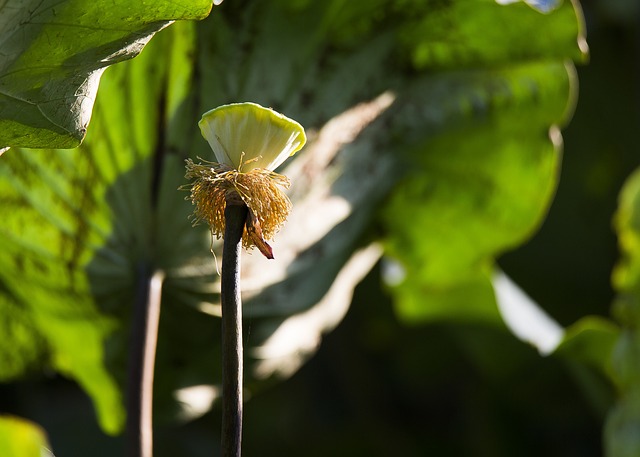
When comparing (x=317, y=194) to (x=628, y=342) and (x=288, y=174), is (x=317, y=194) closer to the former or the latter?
(x=288, y=174)

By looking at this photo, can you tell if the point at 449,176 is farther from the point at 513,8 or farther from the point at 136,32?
the point at 136,32

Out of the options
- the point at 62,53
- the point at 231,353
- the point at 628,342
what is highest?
the point at 62,53

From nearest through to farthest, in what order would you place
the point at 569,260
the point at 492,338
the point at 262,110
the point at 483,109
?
1. the point at 262,110
2. the point at 483,109
3. the point at 492,338
4. the point at 569,260

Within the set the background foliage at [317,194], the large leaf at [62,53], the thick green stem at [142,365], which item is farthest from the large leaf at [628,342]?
the large leaf at [62,53]

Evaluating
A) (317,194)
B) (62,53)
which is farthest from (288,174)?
(62,53)

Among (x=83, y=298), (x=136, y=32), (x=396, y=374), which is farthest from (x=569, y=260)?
(x=136, y=32)

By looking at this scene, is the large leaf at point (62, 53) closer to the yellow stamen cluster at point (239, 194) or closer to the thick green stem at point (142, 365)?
the yellow stamen cluster at point (239, 194)
